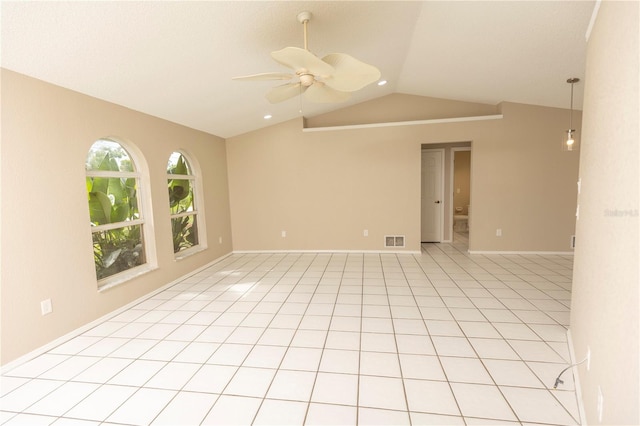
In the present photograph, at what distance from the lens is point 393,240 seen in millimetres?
5652

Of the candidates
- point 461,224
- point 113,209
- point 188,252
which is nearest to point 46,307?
point 113,209

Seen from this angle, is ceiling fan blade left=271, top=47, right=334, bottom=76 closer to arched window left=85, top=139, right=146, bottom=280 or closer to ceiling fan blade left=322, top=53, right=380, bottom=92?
ceiling fan blade left=322, top=53, right=380, bottom=92

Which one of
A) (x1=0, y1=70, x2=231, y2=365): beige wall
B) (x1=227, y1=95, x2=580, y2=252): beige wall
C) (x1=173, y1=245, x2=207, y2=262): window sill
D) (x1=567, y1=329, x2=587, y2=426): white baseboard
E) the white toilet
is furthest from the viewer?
the white toilet

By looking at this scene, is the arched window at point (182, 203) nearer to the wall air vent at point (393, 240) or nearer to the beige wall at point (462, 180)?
the wall air vent at point (393, 240)

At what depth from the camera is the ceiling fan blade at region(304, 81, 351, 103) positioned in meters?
2.39

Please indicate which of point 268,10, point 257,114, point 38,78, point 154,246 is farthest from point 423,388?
point 257,114

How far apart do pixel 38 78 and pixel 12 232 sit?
4.30 ft

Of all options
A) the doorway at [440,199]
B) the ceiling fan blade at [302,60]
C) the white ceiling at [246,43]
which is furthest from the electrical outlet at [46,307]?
the doorway at [440,199]

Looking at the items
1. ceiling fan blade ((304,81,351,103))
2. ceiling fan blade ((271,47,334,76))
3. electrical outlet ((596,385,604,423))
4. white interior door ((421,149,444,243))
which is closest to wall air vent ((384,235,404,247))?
white interior door ((421,149,444,243))

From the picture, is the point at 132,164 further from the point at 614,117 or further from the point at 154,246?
the point at 614,117

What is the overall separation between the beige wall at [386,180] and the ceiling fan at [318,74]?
3086 millimetres

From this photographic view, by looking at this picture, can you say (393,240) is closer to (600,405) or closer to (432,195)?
(432,195)

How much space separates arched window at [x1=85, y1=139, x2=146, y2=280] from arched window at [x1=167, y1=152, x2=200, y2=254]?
2.19ft

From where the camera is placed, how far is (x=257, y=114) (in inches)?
191
